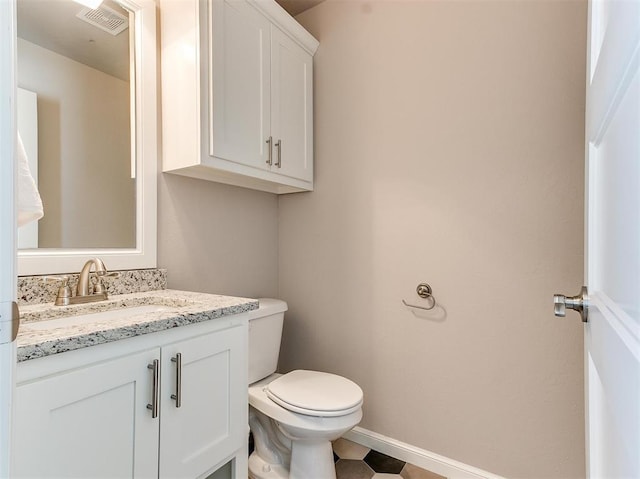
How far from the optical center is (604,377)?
0.50 metres

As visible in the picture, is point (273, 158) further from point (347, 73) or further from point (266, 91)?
point (347, 73)

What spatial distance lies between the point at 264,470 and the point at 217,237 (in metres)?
1.09

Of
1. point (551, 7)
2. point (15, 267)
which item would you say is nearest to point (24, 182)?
point (15, 267)

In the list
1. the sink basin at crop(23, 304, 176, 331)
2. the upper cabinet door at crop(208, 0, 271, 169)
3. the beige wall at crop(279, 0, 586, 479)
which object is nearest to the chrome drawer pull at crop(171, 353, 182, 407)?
the sink basin at crop(23, 304, 176, 331)

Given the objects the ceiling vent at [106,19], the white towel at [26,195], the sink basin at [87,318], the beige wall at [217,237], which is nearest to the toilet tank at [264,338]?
the beige wall at [217,237]

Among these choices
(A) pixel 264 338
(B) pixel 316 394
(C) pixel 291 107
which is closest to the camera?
(B) pixel 316 394

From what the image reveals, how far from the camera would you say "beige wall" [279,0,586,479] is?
52.0 inches

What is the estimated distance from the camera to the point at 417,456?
1595 millimetres

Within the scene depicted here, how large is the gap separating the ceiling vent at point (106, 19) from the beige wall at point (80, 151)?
0.60 feet

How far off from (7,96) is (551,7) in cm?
175

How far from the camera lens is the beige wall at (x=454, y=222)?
1.32m

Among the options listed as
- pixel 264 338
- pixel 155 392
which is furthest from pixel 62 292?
pixel 264 338

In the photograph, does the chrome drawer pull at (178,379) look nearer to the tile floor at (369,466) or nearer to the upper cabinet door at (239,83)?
the upper cabinet door at (239,83)

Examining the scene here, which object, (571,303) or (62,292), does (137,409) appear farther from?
(571,303)
